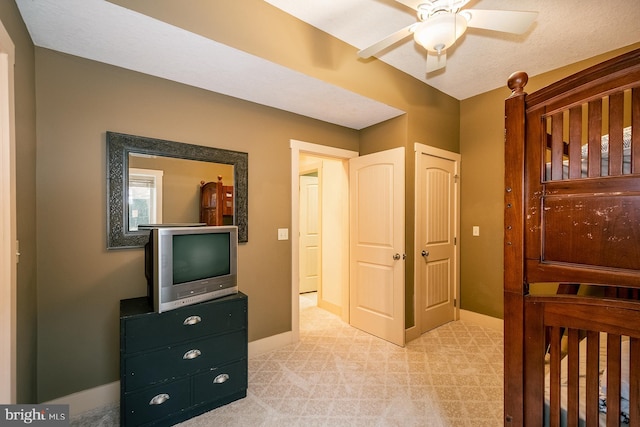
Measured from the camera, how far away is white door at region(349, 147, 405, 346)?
2.82m

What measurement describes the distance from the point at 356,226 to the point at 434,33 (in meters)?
2.07

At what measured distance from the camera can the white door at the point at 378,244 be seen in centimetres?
282

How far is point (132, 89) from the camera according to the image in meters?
2.03

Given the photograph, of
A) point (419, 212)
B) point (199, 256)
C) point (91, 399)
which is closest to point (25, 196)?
point (199, 256)

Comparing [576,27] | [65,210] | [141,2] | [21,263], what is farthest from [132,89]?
[576,27]

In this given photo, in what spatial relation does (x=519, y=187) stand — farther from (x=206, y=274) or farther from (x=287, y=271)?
(x=287, y=271)

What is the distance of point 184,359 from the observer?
179 cm

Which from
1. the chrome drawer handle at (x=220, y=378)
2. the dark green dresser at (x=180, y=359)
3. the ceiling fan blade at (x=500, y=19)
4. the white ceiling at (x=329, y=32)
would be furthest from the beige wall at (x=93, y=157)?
the ceiling fan blade at (x=500, y=19)

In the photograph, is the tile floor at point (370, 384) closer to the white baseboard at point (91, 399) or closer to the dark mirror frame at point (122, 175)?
the white baseboard at point (91, 399)

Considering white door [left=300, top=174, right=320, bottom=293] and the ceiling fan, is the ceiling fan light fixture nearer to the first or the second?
the ceiling fan

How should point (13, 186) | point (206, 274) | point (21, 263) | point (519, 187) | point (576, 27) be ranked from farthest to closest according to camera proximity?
point (576, 27) → point (206, 274) → point (21, 263) → point (13, 186) → point (519, 187)

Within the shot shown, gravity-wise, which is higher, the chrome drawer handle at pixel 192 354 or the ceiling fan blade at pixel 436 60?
the ceiling fan blade at pixel 436 60

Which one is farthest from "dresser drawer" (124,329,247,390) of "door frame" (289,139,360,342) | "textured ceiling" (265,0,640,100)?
"textured ceiling" (265,0,640,100)

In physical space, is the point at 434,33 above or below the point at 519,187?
above
